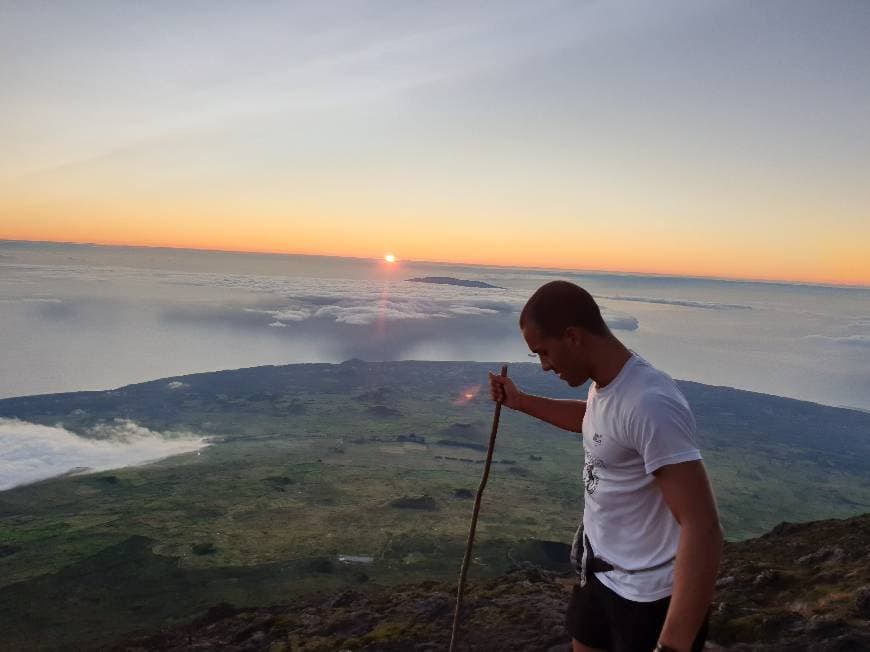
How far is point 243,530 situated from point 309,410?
90804 millimetres

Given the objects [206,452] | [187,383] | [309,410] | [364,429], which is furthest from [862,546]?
[187,383]

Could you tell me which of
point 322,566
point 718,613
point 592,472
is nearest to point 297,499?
point 322,566

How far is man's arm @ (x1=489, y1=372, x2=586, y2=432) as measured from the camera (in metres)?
4.73

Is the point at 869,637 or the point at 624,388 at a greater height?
the point at 624,388

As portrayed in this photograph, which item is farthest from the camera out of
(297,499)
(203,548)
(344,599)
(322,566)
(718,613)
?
(297,499)

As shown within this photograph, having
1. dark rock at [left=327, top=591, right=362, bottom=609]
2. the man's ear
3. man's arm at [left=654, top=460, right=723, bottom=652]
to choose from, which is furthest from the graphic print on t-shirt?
dark rock at [left=327, top=591, right=362, bottom=609]

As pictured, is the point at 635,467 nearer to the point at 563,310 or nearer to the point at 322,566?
the point at 563,310

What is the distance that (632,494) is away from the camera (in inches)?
141

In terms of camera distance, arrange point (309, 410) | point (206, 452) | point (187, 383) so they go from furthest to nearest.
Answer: point (187, 383)
point (309, 410)
point (206, 452)

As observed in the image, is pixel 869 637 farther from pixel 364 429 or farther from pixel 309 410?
pixel 309 410

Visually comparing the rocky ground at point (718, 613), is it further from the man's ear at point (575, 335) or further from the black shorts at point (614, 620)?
the man's ear at point (575, 335)

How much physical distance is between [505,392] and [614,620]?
6.25ft

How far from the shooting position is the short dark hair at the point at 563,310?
354cm

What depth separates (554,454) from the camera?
132875 millimetres
